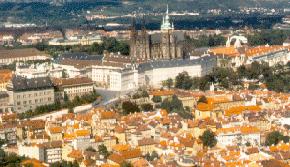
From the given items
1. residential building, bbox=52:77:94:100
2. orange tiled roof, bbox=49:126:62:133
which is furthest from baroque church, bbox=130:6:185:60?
orange tiled roof, bbox=49:126:62:133

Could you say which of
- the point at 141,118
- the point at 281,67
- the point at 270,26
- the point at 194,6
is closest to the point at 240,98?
the point at 141,118

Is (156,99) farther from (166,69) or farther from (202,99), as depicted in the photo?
(166,69)

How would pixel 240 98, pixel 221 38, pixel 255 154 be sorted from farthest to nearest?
pixel 221 38 < pixel 240 98 < pixel 255 154

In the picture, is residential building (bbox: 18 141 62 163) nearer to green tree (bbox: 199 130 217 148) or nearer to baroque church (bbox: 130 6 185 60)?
green tree (bbox: 199 130 217 148)

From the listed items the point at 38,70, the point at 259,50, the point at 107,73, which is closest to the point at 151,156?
the point at 107,73

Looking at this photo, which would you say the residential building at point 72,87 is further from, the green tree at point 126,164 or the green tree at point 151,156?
the green tree at point 126,164

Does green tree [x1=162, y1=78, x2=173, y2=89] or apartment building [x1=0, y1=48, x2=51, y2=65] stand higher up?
apartment building [x1=0, y1=48, x2=51, y2=65]

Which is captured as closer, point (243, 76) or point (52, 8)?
point (243, 76)

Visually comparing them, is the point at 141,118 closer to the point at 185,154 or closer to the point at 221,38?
the point at 185,154
